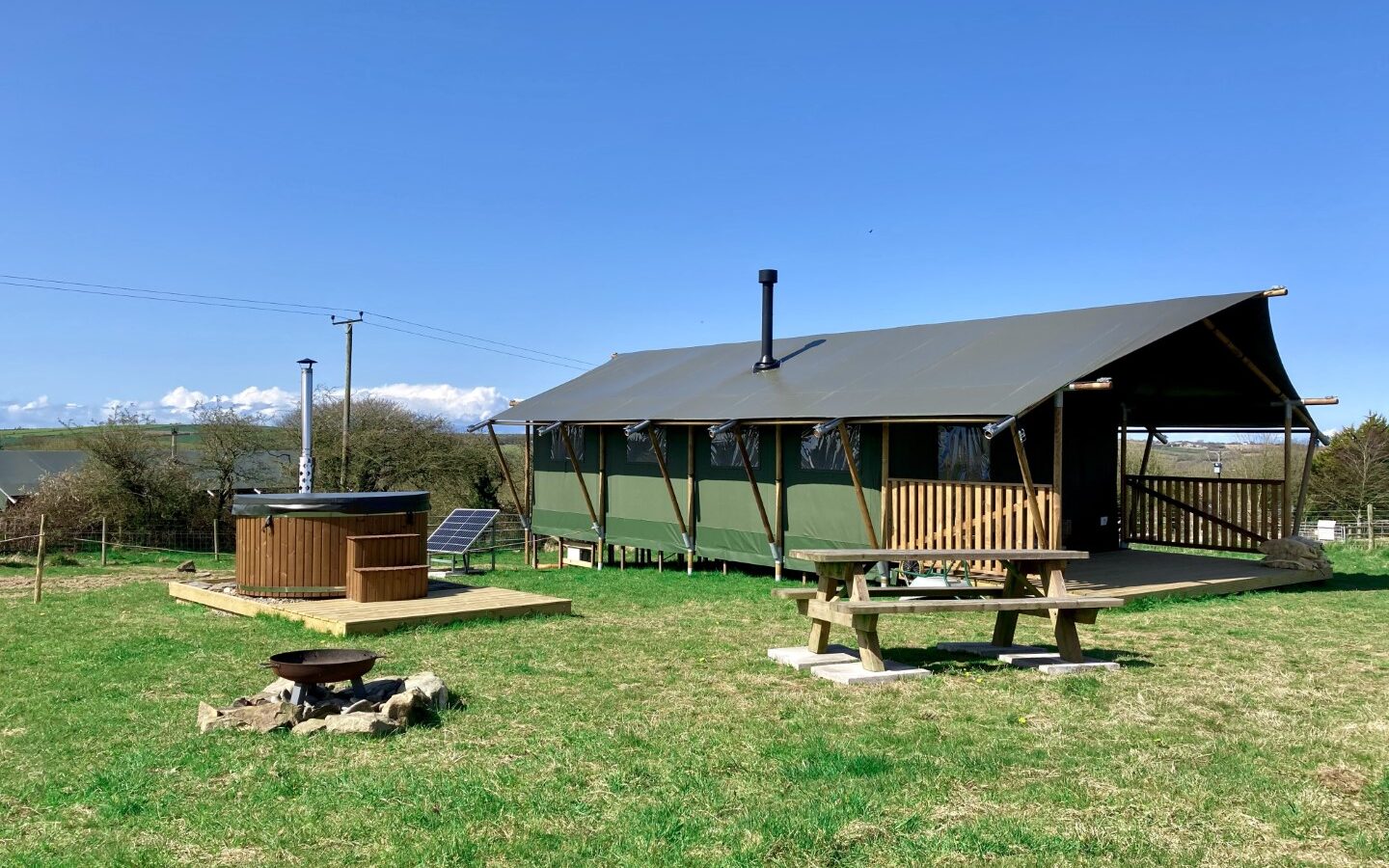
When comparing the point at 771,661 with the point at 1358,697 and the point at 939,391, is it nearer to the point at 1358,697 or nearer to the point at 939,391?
the point at 1358,697

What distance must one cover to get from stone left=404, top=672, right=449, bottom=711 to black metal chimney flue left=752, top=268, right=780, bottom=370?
1200 centimetres

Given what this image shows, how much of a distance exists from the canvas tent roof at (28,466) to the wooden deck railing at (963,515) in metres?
25.2

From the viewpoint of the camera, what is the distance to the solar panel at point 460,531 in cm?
1568

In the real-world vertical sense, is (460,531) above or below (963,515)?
below

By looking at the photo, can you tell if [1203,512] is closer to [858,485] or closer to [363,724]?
[858,485]

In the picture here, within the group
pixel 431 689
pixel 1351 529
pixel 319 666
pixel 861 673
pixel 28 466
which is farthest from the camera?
pixel 28 466

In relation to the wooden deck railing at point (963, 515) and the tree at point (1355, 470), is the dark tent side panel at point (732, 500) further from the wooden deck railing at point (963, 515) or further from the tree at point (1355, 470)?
the tree at point (1355, 470)

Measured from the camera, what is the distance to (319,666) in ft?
21.1

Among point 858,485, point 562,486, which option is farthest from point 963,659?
point 562,486

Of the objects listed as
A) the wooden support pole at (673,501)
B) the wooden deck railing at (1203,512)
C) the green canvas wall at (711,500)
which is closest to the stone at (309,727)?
the green canvas wall at (711,500)

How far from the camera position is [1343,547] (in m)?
20.9

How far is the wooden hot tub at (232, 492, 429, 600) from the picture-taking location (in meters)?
11.4

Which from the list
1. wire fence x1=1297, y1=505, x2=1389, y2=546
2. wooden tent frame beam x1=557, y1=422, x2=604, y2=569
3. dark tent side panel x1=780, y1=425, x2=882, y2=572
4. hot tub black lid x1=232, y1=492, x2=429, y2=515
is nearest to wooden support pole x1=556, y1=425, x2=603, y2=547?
wooden tent frame beam x1=557, y1=422, x2=604, y2=569

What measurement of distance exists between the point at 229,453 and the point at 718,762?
25.7 metres
